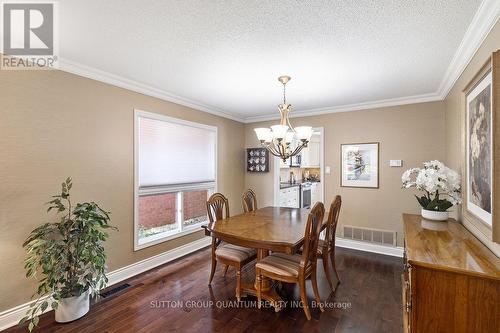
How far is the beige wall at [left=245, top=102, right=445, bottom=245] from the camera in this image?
357 centimetres

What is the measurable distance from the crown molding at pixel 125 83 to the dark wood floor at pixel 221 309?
244 centimetres

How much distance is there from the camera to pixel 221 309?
92.3 inches

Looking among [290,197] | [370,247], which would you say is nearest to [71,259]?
[370,247]

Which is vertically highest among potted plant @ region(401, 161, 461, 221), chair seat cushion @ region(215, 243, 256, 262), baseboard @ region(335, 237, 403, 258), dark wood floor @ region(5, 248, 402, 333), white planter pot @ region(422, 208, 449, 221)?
potted plant @ region(401, 161, 461, 221)

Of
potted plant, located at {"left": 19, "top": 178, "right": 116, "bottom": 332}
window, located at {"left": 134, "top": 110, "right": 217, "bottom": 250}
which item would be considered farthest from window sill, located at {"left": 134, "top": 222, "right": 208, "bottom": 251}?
potted plant, located at {"left": 19, "top": 178, "right": 116, "bottom": 332}

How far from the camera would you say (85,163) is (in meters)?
2.63

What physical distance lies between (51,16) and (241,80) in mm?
1813

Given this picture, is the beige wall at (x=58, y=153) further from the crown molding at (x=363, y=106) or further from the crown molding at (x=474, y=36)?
the crown molding at (x=474, y=36)

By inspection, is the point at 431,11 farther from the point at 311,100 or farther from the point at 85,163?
the point at 85,163

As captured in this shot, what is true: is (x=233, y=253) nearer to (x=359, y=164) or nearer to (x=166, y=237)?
(x=166, y=237)

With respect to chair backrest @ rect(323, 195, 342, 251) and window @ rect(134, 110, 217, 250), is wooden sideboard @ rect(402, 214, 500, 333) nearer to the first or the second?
chair backrest @ rect(323, 195, 342, 251)

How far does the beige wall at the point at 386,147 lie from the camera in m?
3.57

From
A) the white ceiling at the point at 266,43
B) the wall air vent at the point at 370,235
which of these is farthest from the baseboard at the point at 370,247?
the white ceiling at the point at 266,43

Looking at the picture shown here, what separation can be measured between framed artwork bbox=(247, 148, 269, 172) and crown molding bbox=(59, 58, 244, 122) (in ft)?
4.30
